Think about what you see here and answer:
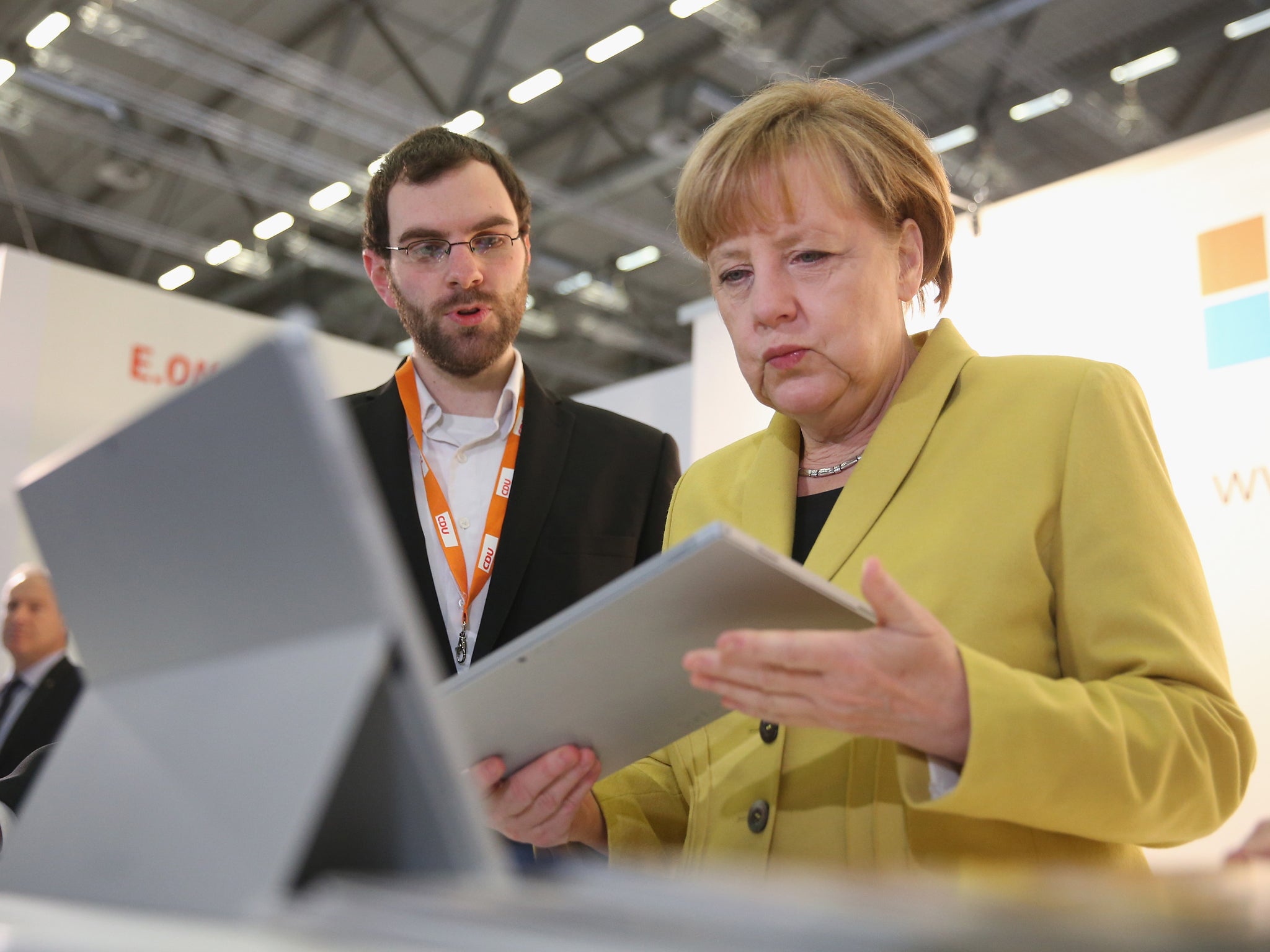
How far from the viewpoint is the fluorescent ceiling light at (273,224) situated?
11.2 m

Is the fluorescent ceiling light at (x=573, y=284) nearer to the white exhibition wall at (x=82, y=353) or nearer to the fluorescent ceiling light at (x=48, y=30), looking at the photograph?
the fluorescent ceiling light at (x=48, y=30)

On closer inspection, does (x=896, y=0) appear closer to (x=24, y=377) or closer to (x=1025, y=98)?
(x=1025, y=98)

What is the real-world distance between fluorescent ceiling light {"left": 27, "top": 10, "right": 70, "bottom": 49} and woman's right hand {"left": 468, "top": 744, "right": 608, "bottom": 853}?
771 cm

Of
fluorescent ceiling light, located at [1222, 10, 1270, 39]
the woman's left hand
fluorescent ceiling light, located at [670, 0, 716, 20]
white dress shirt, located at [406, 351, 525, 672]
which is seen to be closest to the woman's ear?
the woman's left hand

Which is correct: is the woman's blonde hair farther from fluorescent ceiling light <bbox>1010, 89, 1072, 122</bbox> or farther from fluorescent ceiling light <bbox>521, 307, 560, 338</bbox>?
fluorescent ceiling light <bbox>521, 307, 560, 338</bbox>

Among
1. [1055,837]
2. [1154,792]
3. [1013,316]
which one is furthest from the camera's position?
[1013,316]

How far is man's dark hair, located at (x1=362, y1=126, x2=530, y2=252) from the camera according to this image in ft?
9.25

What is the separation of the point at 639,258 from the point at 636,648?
36.2 feet

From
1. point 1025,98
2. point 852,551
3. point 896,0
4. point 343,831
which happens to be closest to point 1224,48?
point 1025,98

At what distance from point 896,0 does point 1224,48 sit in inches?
105

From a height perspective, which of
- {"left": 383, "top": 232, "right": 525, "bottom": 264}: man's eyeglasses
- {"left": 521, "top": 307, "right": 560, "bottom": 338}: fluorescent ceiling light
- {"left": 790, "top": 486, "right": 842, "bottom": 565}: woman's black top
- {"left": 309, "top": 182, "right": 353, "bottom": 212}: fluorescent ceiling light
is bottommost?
{"left": 790, "top": 486, "right": 842, "bottom": 565}: woman's black top

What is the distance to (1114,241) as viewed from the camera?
3.98 meters

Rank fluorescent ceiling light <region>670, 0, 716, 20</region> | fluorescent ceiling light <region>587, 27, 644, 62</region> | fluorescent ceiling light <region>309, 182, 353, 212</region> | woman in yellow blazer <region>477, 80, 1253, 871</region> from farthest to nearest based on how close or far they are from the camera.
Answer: fluorescent ceiling light <region>309, 182, 353, 212</region> → fluorescent ceiling light <region>587, 27, 644, 62</region> → fluorescent ceiling light <region>670, 0, 716, 20</region> → woman in yellow blazer <region>477, 80, 1253, 871</region>

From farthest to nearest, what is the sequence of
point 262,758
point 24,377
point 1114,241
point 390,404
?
point 24,377, point 1114,241, point 390,404, point 262,758
